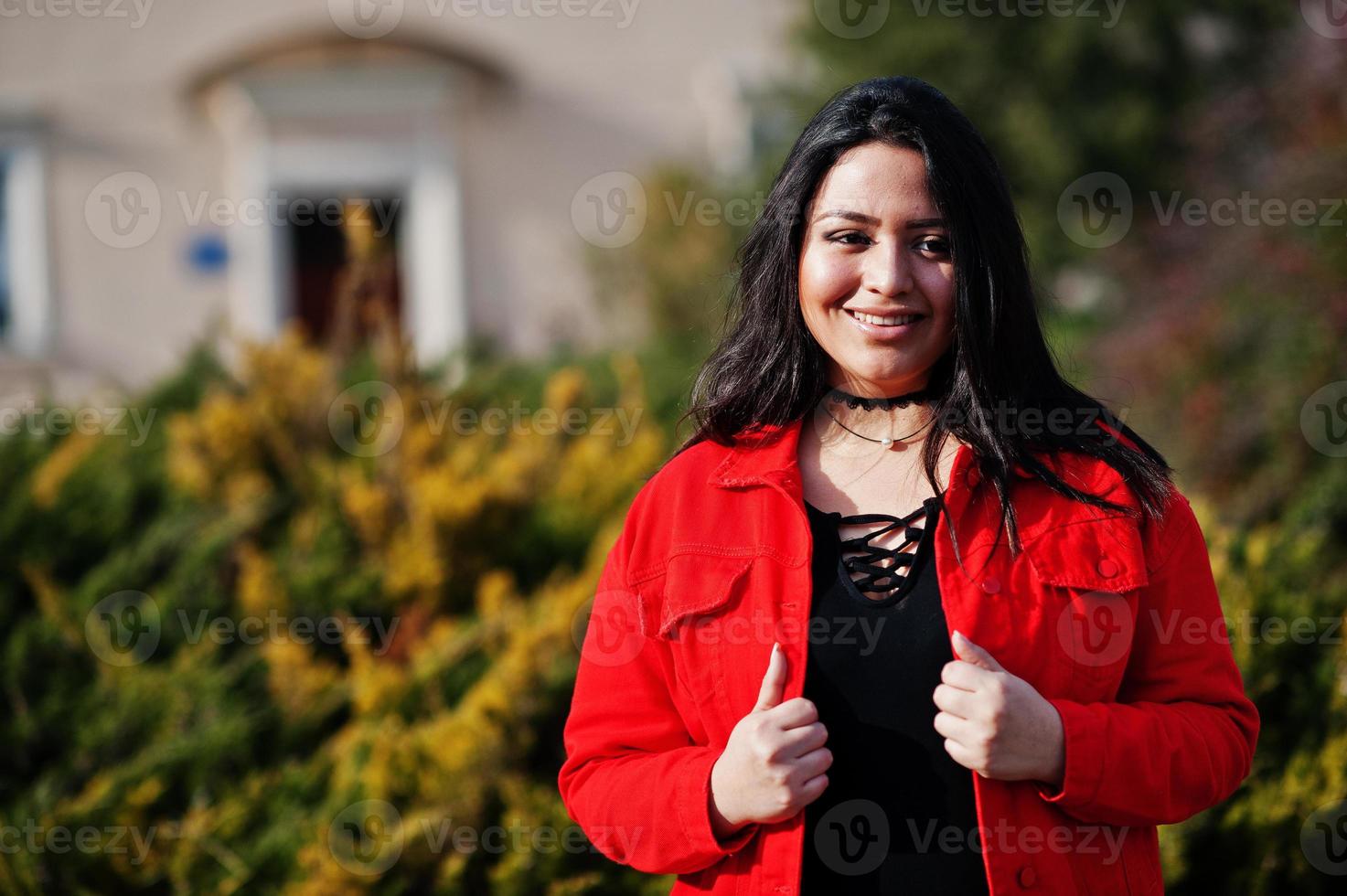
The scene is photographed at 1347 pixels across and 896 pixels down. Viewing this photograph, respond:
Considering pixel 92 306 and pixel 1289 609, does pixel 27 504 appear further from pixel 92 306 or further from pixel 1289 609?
pixel 92 306

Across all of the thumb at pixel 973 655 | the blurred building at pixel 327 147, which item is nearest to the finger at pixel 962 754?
the thumb at pixel 973 655

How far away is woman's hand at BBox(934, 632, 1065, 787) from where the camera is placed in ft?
5.23

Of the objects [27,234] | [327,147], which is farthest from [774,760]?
[27,234]

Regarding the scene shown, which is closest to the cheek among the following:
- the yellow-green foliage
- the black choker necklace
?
the black choker necklace

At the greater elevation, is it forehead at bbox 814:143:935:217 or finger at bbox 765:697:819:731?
forehead at bbox 814:143:935:217

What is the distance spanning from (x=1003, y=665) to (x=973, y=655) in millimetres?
100

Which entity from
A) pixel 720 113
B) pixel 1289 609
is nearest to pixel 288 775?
pixel 1289 609

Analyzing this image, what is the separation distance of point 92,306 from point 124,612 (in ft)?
25.5

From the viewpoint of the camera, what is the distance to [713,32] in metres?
11.2

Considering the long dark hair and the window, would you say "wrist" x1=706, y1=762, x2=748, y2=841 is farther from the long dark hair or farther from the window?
the window

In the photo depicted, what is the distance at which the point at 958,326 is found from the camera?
1.77m

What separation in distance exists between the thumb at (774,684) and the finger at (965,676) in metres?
0.22

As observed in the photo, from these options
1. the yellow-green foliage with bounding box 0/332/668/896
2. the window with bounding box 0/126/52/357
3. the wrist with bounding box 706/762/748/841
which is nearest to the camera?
the wrist with bounding box 706/762/748/841

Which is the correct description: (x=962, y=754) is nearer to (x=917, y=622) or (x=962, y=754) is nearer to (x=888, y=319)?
(x=917, y=622)
